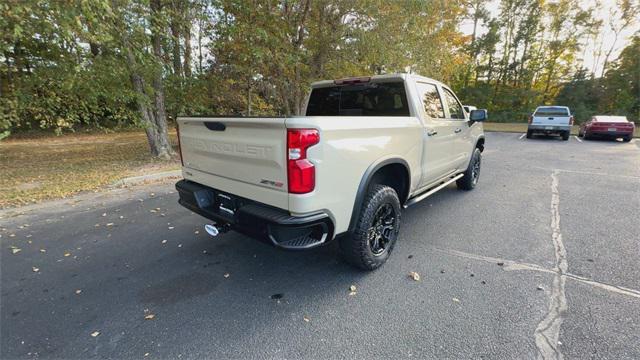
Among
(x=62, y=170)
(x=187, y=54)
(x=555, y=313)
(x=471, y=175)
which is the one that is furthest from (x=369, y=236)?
(x=187, y=54)

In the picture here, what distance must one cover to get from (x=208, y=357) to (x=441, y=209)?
12.6 feet

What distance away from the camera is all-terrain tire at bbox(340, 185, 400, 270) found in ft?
8.74

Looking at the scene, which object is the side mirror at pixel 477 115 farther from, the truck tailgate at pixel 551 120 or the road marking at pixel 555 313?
the truck tailgate at pixel 551 120

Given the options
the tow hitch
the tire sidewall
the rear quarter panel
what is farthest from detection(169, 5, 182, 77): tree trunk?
the tire sidewall

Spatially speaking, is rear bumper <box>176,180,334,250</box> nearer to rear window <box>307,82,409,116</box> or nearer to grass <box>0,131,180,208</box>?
rear window <box>307,82,409,116</box>

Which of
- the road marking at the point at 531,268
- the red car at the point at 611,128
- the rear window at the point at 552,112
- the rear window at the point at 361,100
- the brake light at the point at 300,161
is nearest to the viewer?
the brake light at the point at 300,161

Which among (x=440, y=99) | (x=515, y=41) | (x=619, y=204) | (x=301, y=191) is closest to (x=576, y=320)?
(x=301, y=191)

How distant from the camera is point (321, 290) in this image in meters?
2.65

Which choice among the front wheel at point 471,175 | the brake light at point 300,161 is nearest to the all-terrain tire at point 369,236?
the brake light at point 300,161

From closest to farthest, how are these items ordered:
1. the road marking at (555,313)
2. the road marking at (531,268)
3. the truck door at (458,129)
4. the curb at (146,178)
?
the road marking at (555,313), the road marking at (531,268), the truck door at (458,129), the curb at (146,178)

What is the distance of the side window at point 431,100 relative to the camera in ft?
12.2

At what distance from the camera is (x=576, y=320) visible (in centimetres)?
A: 222

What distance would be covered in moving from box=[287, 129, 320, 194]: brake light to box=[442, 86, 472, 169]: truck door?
2921 mm

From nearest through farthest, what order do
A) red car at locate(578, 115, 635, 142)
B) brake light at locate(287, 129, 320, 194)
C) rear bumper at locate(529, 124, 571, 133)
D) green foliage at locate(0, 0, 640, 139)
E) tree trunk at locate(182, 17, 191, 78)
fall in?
1. brake light at locate(287, 129, 320, 194)
2. green foliage at locate(0, 0, 640, 139)
3. tree trunk at locate(182, 17, 191, 78)
4. red car at locate(578, 115, 635, 142)
5. rear bumper at locate(529, 124, 571, 133)
